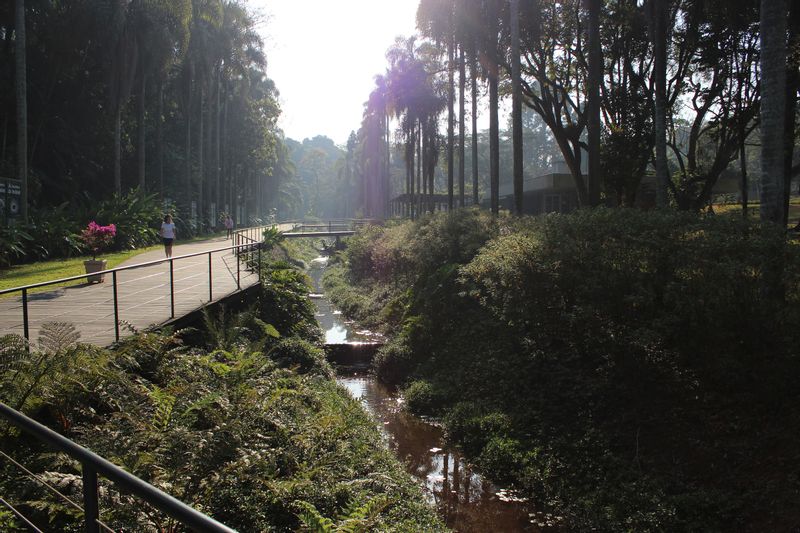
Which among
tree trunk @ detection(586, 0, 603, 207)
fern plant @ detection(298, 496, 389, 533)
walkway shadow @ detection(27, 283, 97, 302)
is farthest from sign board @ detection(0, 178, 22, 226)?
fern plant @ detection(298, 496, 389, 533)

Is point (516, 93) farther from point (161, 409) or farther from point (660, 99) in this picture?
point (161, 409)

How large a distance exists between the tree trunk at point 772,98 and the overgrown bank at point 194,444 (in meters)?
7.99

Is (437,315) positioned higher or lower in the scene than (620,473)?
higher

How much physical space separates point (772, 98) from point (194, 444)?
35.1 ft

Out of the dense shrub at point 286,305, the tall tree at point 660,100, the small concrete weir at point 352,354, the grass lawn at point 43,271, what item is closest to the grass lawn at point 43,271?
the grass lawn at point 43,271

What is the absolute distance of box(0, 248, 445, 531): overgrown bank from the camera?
15.1ft

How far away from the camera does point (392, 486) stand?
700 cm

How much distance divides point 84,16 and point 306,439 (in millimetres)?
30657

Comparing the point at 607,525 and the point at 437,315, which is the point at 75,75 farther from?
the point at 607,525

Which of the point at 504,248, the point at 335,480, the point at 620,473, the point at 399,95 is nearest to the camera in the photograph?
the point at 335,480

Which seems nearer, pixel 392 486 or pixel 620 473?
pixel 392 486

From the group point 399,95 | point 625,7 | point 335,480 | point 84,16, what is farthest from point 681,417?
point 399,95

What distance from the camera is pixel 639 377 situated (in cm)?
884

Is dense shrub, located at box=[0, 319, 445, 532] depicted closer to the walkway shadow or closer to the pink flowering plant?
the walkway shadow
